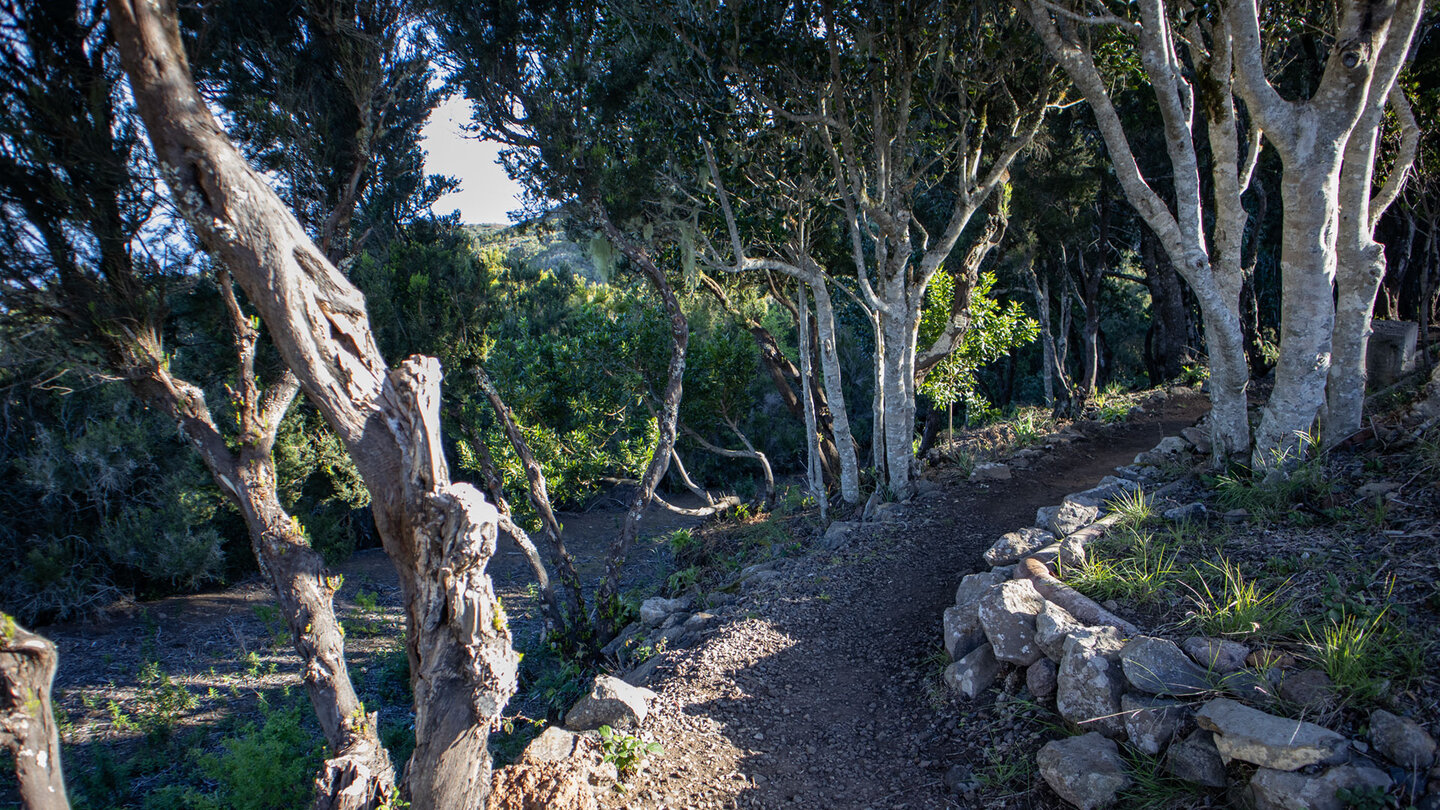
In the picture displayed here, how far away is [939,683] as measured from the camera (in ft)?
14.8

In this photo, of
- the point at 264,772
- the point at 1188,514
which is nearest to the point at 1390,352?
the point at 1188,514

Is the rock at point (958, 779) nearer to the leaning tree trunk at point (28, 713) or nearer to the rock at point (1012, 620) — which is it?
the rock at point (1012, 620)

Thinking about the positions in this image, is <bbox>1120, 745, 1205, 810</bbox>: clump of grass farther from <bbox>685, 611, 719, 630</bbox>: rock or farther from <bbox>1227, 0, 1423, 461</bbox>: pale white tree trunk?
<bbox>685, 611, 719, 630</bbox>: rock

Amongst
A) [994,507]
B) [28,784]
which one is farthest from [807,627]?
[28,784]

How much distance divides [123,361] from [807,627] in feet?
19.0

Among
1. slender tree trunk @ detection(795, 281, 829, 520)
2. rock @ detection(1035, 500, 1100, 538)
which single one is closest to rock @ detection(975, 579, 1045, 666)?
rock @ detection(1035, 500, 1100, 538)

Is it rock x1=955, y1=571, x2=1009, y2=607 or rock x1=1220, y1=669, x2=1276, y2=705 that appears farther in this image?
rock x1=955, y1=571, x2=1009, y2=607

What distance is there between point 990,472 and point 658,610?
4.42 meters

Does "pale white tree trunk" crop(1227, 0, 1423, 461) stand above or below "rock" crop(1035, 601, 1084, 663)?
above

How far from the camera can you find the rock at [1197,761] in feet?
9.58

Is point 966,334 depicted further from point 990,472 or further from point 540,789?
point 540,789

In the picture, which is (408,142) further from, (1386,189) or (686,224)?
(1386,189)

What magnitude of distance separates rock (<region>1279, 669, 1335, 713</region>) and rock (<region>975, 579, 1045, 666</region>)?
1183 mm

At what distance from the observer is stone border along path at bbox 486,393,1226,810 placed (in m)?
3.72
